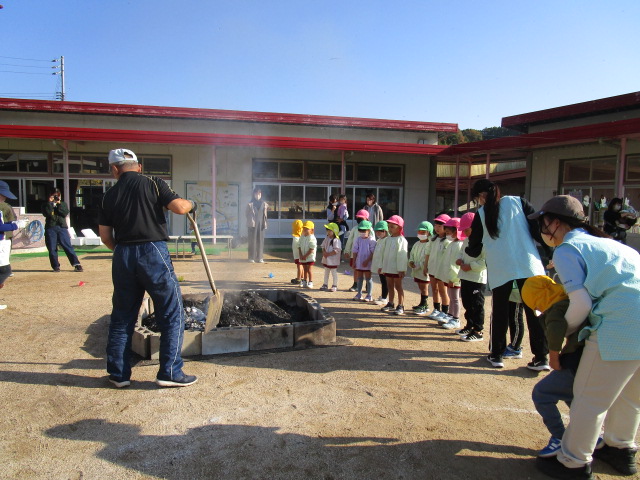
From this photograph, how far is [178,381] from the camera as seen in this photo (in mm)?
3561

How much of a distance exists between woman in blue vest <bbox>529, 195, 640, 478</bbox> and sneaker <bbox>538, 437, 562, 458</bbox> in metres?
0.07

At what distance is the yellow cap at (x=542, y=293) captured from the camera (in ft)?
8.11

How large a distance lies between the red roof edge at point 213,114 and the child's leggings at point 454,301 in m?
12.5

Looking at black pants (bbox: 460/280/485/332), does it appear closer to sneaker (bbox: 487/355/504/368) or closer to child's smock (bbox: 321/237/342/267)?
sneaker (bbox: 487/355/504/368)

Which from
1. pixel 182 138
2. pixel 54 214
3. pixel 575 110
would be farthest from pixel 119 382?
pixel 575 110

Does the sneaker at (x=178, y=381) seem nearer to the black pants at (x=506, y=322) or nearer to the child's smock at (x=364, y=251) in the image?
the black pants at (x=506, y=322)

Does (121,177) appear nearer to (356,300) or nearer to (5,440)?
(5,440)

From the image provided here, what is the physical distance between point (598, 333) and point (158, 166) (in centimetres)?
1523

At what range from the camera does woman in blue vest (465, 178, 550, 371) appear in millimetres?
3971

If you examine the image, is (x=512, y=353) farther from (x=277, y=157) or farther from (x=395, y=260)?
(x=277, y=157)

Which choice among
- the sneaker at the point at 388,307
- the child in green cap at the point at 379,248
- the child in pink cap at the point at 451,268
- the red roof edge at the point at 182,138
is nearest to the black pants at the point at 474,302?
the child in pink cap at the point at 451,268

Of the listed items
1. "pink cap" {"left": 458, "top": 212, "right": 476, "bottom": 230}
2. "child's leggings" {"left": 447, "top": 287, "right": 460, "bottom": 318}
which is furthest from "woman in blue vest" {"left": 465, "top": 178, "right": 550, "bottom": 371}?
"child's leggings" {"left": 447, "top": 287, "right": 460, "bottom": 318}

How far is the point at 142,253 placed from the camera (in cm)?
339

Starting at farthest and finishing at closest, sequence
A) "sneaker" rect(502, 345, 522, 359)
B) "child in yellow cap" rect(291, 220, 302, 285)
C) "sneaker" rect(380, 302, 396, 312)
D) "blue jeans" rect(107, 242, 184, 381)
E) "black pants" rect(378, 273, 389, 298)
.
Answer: "child in yellow cap" rect(291, 220, 302, 285) → "black pants" rect(378, 273, 389, 298) → "sneaker" rect(380, 302, 396, 312) → "sneaker" rect(502, 345, 522, 359) → "blue jeans" rect(107, 242, 184, 381)
